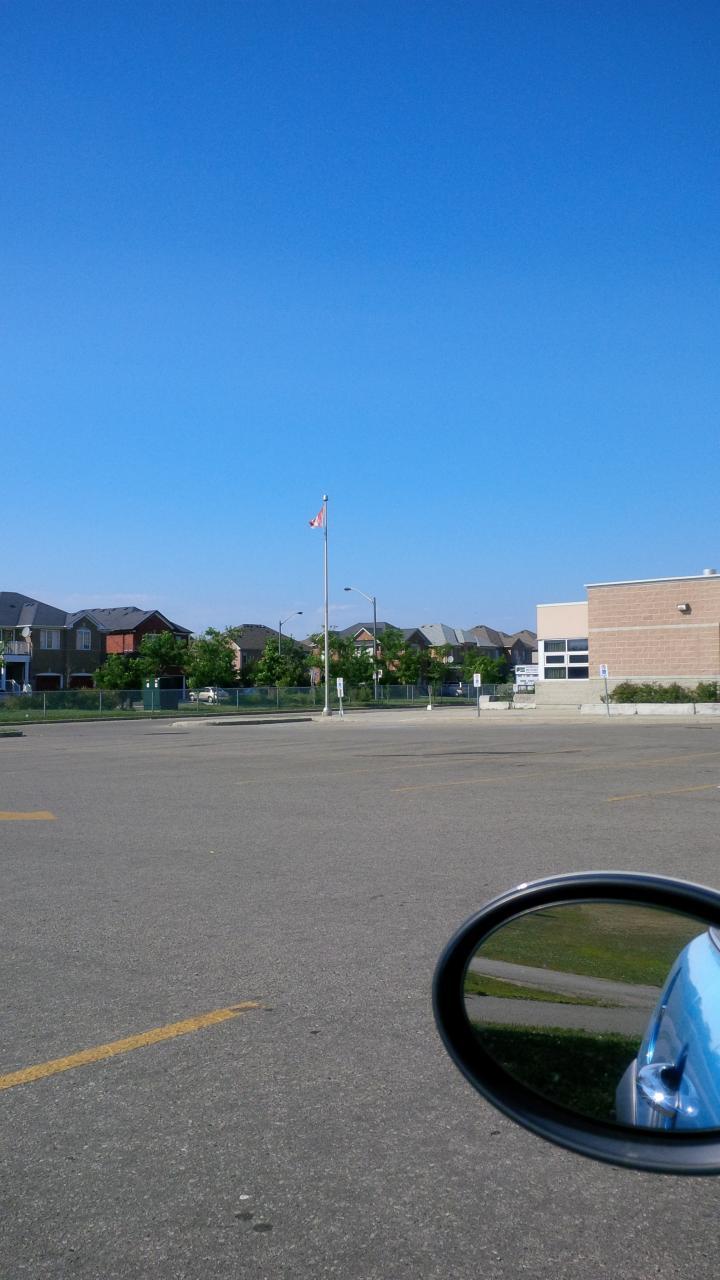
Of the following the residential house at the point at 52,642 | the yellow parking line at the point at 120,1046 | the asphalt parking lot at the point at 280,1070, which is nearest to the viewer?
the asphalt parking lot at the point at 280,1070

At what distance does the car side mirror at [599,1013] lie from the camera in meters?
2.05

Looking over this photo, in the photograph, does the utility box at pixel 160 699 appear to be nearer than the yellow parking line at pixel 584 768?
No

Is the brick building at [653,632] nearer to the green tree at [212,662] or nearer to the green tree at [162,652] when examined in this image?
the green tree at [212,662]

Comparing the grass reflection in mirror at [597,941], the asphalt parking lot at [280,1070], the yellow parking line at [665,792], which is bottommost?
the asphalt parking lot at [280,1070]

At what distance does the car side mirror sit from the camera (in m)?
2.05

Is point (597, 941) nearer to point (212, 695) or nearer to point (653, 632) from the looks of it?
point (653, 632)

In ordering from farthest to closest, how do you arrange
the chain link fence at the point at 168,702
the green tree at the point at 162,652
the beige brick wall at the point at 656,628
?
1. the green tree at the point at 162,652
2. the chain link fence at the point at 168,702
3. the beige brick wall at the point at 656,628

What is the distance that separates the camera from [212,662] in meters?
79.4

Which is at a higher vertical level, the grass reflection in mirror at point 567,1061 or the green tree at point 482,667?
the green tree at point 482,667

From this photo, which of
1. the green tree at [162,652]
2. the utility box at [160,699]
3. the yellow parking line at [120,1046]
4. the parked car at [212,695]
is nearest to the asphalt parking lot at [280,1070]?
the yellow parking line at [120,1046]

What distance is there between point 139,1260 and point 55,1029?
85.9 inches

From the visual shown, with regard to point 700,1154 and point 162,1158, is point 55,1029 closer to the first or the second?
point 162,1158

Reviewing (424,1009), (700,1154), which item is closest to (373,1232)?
(700,1154)

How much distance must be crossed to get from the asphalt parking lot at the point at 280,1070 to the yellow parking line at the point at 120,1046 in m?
0.02
